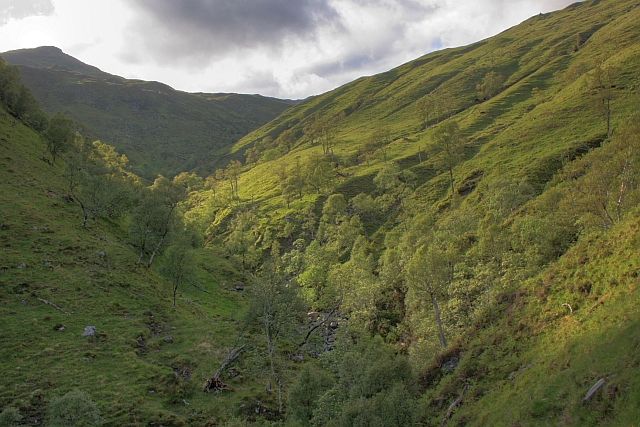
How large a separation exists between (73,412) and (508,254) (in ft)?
187

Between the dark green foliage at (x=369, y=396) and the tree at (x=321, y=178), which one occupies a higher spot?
the tree at (x=321, y=178)

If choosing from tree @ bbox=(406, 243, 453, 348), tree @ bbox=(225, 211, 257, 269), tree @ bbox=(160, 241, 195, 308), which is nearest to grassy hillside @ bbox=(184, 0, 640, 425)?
tree @ bbox=(406, 243, 453, 348)

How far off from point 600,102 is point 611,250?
123078mm

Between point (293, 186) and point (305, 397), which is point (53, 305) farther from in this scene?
point (293, 186)

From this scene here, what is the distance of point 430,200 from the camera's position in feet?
421

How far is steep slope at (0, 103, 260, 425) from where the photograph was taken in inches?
1793

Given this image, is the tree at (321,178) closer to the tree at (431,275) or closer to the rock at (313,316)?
the rock at (313,316)

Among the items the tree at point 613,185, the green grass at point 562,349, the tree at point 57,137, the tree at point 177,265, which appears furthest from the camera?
the tree at point 57,137

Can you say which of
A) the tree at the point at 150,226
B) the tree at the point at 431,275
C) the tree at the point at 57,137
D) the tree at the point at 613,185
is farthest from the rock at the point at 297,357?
the tree at the point at 57,137

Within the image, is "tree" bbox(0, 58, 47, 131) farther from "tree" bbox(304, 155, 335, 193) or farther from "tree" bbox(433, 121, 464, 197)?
"tree" bbox(433, 121, 464, 197)

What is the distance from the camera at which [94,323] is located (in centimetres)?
5962

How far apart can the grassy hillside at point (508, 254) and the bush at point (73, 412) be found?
23.6 metres

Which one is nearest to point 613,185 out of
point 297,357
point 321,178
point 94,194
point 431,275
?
point 431,275

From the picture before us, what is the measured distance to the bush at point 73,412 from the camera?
37562 mm
